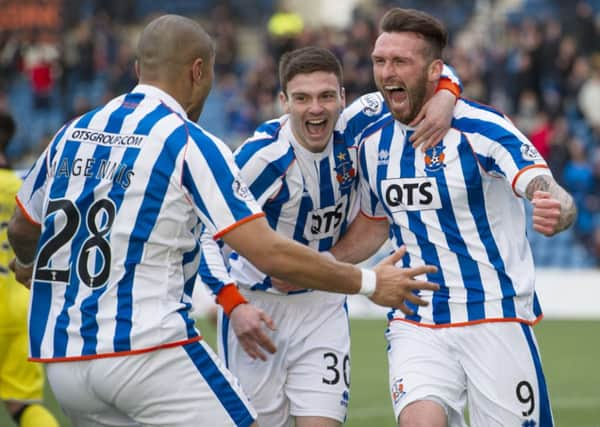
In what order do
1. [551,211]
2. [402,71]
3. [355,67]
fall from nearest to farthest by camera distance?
1. [551,211]
2. [402,71]
3. [355,67]

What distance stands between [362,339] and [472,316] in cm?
945

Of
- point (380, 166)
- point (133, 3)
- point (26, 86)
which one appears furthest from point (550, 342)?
point (133, 3)

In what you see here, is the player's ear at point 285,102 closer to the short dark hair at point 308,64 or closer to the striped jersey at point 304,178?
the short dark hair at point 308,64

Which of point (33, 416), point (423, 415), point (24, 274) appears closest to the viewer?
→ point (423, 415)

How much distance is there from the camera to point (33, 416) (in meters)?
8.09

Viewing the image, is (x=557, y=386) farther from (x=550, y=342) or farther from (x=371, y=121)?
(x=371, y=121)

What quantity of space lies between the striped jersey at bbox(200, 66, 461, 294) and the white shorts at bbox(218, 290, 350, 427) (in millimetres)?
188

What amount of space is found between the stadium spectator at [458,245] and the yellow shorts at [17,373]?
337 centimetres

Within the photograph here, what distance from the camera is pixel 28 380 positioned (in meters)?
8.41

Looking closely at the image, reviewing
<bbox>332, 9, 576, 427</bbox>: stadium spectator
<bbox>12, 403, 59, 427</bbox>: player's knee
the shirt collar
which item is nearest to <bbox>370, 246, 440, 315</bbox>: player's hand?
<bbox>332, 9, 576, 427</bbox>: stadium spectator

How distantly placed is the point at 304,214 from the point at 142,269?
1.99 m

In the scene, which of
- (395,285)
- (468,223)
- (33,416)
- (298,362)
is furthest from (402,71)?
(33,416)

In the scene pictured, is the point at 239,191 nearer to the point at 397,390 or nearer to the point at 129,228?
the point at 129,228

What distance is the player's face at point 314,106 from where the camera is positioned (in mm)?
6566
